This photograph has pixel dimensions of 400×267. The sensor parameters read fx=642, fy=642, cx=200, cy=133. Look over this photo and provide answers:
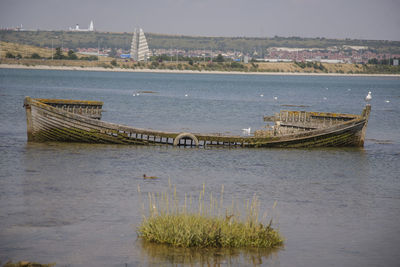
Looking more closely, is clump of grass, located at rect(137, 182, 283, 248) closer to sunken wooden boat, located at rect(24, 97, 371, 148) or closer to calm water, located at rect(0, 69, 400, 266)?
calm water, located at rect(0, 69, 400, 266)

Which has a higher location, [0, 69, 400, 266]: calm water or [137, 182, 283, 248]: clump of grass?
[137, 182, 283, 248]: clump of grass

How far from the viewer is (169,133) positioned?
33.6 m

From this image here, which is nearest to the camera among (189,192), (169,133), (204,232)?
(204,232)

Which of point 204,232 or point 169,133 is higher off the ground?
point 204,232

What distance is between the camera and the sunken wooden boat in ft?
107

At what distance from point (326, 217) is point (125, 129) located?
15.9 metres

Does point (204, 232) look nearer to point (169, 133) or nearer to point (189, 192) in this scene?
point (189, 192)

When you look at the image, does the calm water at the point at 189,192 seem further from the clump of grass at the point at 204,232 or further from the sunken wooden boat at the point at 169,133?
the sunken wooden boat at the point at 169,133

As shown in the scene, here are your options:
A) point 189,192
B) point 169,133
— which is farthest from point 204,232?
point 169,133

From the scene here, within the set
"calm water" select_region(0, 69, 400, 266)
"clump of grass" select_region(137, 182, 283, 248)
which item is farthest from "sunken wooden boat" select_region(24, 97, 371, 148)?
"clump of grass" select_region(137, 182, 283, 248)

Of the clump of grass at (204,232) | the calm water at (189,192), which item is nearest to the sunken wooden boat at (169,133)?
the calm water at (189,192)

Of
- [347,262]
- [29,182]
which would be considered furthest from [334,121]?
[347,262]

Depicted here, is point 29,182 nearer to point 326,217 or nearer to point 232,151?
point 326,217

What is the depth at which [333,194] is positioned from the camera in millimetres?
23141
